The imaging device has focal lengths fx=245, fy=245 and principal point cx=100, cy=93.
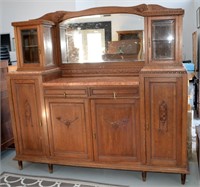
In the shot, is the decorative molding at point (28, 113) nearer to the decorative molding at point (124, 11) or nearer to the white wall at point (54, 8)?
the decorative molding at point (124, 11)

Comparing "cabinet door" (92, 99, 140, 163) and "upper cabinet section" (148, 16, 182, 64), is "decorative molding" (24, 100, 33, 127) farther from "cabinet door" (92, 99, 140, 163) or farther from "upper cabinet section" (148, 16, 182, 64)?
"upper cabinet section" (148, 16, 182, 64)

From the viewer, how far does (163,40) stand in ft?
7.72

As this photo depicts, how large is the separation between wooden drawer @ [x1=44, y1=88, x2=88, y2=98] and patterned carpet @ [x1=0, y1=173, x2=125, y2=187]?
2.83ft

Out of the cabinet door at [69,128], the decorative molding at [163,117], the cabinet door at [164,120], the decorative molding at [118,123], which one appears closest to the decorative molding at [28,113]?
the cabinet door at [69,128]

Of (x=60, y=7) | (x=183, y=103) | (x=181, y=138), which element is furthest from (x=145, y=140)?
(x=60, y=7)

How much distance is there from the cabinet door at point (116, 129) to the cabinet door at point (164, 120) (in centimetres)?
13

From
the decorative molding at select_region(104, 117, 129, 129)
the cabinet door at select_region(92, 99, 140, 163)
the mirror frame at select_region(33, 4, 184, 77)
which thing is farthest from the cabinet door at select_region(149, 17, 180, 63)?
the decorative molding at select_region(104, 117, 129, 129)

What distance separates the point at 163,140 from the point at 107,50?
3.83ft

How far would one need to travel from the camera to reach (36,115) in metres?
2.56

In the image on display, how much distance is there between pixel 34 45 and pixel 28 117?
769 millimetres

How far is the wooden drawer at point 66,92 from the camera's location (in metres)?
2.38

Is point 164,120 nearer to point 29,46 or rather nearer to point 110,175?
point 110,175

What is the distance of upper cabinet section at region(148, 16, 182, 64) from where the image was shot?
2.29m

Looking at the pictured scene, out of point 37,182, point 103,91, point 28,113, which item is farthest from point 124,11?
point 37,182
